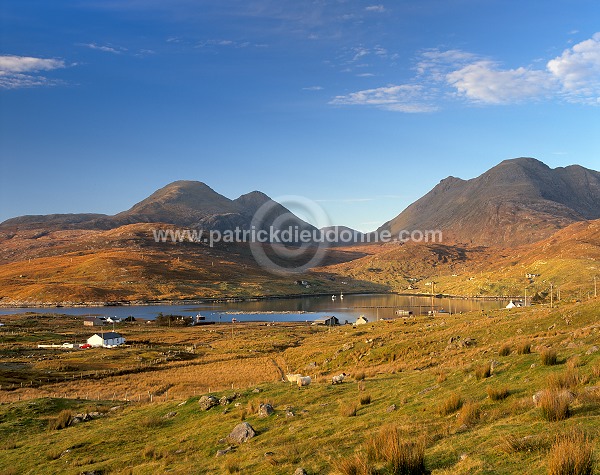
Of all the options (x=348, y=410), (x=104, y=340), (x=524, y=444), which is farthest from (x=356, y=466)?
(x=104, y=340)

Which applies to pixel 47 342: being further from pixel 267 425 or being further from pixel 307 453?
pixel 307 453

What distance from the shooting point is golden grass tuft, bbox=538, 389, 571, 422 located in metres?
11.6

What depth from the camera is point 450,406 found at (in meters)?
15.4

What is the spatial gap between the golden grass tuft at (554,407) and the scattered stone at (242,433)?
11174 mm

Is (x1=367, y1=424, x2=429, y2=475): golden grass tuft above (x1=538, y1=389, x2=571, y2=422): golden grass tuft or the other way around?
the other way around

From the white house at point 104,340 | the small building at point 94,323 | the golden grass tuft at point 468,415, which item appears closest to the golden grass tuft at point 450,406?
the golden grass tuft at point 468,415

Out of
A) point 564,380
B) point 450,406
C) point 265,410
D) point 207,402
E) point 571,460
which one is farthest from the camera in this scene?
point 207,402

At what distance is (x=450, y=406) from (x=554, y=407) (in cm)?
418

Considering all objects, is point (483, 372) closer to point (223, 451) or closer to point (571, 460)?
point (223, 451)

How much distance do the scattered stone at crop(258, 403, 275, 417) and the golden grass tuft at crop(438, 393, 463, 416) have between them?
8905mm

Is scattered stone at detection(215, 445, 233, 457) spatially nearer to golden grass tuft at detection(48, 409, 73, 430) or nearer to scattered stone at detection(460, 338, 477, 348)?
golden grass tuft at detection(48, 409, 73, 430)

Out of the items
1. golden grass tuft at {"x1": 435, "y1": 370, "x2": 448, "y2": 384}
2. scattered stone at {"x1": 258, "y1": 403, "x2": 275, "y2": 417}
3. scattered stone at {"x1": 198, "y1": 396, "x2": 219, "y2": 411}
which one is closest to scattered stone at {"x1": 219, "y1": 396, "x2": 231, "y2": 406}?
scattered stone at {"x1": 198, "y1": 396, "x2": 219, "y2": 411}

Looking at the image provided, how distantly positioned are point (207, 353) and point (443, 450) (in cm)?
7339

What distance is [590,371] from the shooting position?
15.8m
